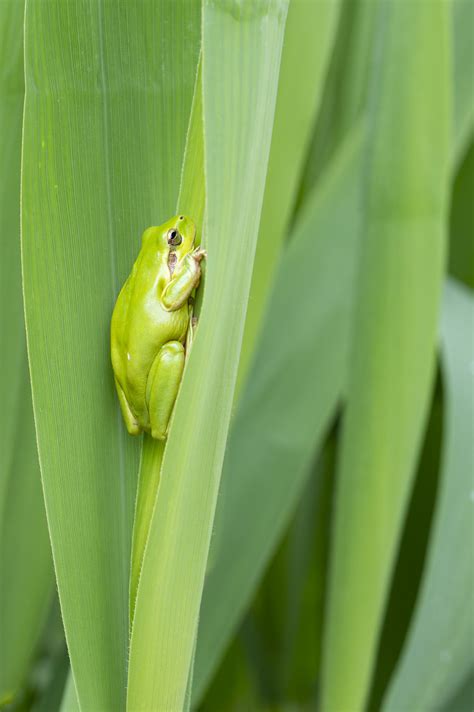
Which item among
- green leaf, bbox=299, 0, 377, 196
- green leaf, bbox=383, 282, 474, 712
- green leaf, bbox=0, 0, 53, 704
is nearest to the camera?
green leaf, bbox=0, 0, 53, 704

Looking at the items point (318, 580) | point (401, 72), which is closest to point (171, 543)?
point (401, 72)

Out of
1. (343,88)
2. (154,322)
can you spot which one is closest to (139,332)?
(154,322)

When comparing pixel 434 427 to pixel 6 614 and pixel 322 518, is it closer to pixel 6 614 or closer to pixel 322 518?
pixel 322 518

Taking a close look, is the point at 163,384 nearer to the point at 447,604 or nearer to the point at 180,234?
the point at 180,234

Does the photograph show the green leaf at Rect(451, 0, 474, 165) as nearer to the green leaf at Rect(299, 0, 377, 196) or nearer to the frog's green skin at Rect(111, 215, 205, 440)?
the green leaf at Rect(299, 0, 377, 196)

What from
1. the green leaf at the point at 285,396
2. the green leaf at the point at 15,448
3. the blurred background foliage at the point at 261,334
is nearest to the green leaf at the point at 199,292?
the blurred background foliage at the point at 261,334

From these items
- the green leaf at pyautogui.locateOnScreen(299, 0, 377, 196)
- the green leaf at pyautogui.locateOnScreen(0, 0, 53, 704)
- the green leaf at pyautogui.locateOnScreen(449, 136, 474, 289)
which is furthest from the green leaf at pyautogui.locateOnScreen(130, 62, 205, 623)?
the green leaf at pyautogui.locateOnScreen(449, 136, 474, 289)
